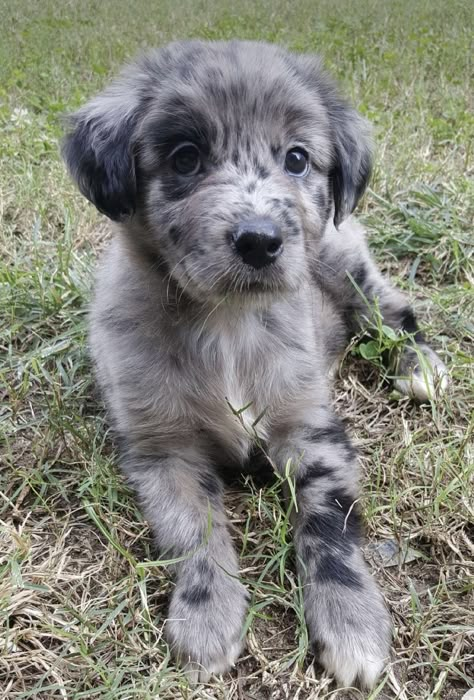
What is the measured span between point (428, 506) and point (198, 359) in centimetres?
98

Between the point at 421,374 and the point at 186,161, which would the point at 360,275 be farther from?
the point at 186,161

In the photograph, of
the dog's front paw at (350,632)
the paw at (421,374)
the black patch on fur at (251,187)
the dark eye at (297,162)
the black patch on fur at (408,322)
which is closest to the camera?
the dog's front paw at (350,632)

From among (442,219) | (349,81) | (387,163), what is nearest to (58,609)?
(442,219)

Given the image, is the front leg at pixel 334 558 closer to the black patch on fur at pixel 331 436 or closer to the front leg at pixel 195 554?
the black patch on fur at pixel 331 436

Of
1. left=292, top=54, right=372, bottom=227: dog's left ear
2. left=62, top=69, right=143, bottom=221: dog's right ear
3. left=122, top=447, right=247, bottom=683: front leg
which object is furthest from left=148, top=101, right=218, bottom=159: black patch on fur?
left=122, top=447, right=247, bottom=683: front leg

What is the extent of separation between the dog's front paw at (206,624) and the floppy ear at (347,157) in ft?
5.00

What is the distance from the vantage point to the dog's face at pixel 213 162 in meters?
2.24

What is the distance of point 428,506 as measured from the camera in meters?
2.49

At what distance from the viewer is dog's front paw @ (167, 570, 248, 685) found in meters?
2.05

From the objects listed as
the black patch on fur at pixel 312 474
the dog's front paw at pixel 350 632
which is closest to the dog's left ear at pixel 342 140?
the black patch on fur at pixel 312 474

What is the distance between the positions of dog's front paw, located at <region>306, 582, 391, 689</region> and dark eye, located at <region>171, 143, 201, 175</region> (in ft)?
4.76

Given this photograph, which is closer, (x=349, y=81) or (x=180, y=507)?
(x=180, y=507)

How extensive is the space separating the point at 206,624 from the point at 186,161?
1505mm

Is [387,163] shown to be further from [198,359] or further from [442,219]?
[198,359]
